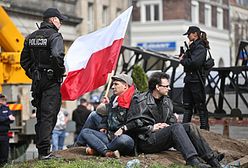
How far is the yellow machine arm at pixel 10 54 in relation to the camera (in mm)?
18830

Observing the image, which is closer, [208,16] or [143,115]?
[143,115]

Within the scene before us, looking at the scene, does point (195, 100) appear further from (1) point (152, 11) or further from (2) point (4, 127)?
(1) point (152, 11)

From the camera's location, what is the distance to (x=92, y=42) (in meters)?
13.0

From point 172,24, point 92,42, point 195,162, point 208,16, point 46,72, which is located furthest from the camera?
point 208,16

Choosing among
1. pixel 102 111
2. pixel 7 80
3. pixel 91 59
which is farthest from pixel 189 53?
pixel 7 80

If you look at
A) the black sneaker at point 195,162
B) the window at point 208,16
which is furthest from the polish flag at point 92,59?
the window at point 208,16

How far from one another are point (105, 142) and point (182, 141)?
1.17m

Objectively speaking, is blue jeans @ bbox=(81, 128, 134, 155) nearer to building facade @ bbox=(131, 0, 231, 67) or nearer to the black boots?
the black boots

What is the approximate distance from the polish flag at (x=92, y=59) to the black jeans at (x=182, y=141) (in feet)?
7.22

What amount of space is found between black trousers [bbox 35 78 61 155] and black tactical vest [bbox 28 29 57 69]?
223mm

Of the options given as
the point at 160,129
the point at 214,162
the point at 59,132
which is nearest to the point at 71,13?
the point at 59,132

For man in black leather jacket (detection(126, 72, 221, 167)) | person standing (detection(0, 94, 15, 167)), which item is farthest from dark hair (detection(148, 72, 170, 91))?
person standing (detection(0, 94, 15, 167))

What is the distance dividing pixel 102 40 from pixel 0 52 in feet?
23.1

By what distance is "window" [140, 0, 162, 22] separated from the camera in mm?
57719
